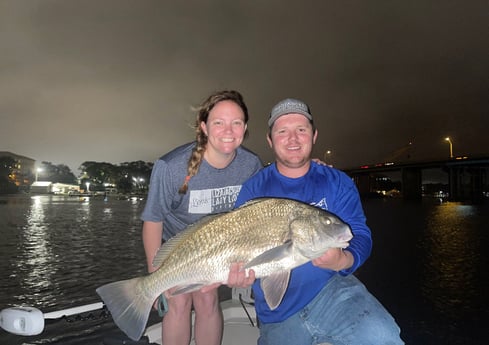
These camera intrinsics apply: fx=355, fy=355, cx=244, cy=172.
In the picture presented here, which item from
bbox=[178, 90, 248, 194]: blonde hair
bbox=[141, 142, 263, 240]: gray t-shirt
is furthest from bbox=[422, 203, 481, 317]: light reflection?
bbox=[178, 90, 248, 194]: blonde hair

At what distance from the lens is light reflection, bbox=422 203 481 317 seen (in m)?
15.7

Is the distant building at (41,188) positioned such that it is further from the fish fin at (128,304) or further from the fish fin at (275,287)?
the fish fin at (275,287)

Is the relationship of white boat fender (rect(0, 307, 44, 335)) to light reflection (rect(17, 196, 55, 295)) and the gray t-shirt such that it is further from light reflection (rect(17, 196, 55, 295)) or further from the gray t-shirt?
light reflection (rect(17, 196, 55, 295))

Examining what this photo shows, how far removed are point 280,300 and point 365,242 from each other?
3.31 feet

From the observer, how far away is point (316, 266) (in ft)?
11.2

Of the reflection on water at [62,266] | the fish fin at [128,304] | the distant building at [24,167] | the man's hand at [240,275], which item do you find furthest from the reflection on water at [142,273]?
the distant building at [24,167]

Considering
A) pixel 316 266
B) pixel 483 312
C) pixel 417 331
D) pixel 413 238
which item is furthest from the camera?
pixel 413 238

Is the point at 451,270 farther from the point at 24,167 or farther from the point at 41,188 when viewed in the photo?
the point at 24,167

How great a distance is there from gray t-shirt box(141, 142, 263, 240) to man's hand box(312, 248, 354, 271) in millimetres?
1434

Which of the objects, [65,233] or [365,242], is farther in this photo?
[65,233]

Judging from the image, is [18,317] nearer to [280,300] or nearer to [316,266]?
[280,300]

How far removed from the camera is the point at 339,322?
312 cm

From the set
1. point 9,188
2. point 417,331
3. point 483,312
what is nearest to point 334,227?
point 417,331

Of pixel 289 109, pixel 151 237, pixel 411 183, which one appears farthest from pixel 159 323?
pixel 411 183
